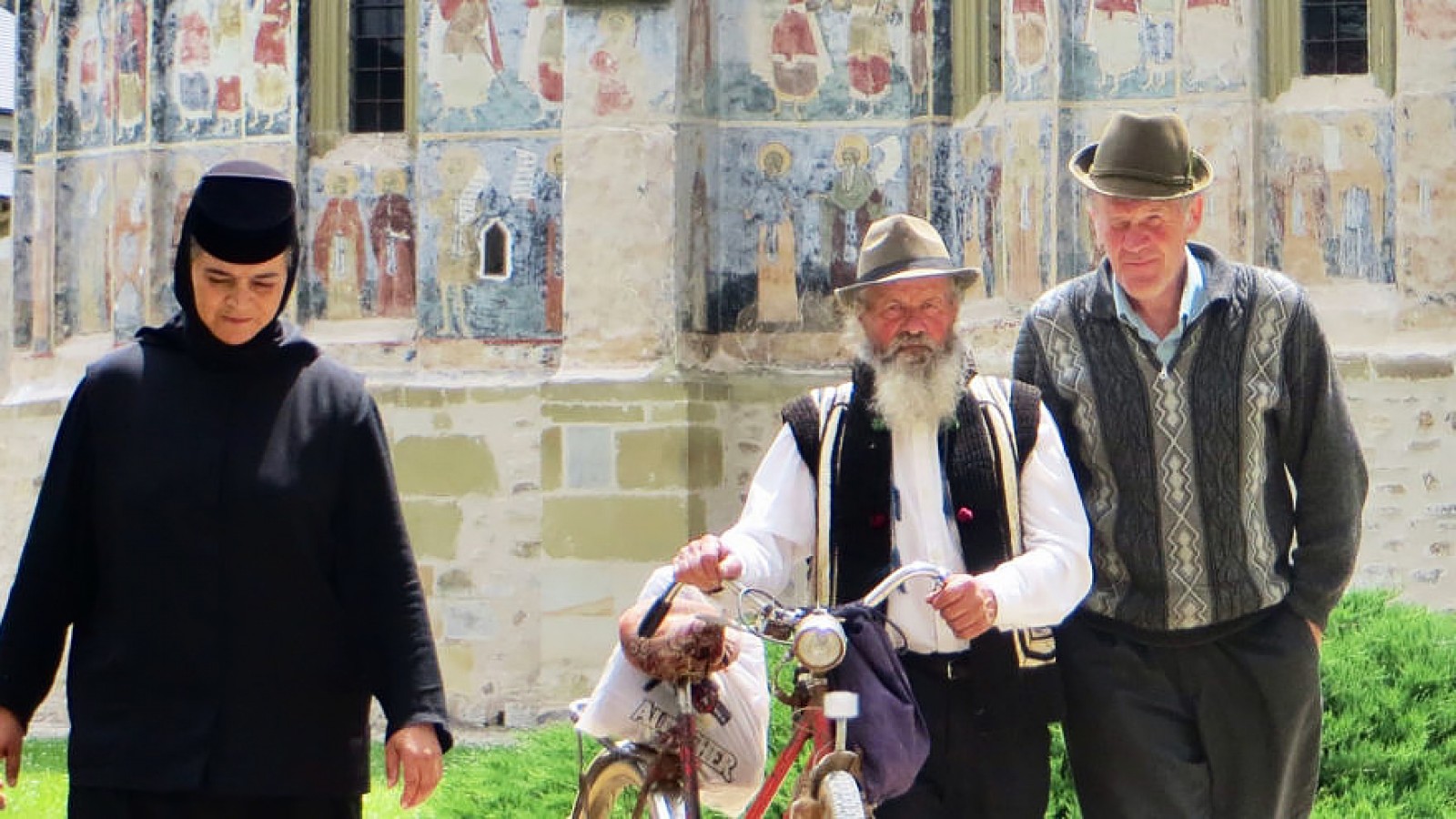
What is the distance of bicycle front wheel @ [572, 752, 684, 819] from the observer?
562 centimetres

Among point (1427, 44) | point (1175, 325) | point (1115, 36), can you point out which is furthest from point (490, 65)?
point (1175, 325)

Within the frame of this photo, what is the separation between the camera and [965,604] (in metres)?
5.23

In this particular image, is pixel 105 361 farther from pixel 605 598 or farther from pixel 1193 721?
pixel 605 598

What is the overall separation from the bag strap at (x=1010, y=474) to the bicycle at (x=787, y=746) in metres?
0.31

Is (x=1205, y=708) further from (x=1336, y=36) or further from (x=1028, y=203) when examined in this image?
(x=1336, y=36)

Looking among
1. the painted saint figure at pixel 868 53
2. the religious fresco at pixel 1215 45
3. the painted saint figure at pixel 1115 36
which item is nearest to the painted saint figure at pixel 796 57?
the painted saint figure at pixel 868 53

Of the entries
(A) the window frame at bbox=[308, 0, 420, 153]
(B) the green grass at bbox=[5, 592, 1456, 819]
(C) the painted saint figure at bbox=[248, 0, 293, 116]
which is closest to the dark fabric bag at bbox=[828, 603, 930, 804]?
(B) the green grass at bbox=[5, 592, 1456, 819]

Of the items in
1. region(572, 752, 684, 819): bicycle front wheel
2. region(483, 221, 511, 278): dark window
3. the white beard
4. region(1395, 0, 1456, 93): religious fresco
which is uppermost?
region(1395, 0, 1456, 93): religious fresco

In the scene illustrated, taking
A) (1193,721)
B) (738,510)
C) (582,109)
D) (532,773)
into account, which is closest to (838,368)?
(738,510)

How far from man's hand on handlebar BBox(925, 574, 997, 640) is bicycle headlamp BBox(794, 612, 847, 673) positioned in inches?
8.4

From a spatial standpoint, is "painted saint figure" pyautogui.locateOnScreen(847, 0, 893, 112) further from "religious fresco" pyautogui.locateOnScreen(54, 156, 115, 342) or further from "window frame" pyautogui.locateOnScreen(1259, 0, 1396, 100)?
"religious fresco" pyautogui.locateOnScreen(54, 156, 115, 342)

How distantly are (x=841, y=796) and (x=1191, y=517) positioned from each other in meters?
1.31

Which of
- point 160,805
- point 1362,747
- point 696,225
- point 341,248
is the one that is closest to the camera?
point 160,805

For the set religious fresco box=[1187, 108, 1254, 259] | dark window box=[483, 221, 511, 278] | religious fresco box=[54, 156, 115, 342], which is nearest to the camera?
religious fresco box=[1187, 108, 1254, 259]
